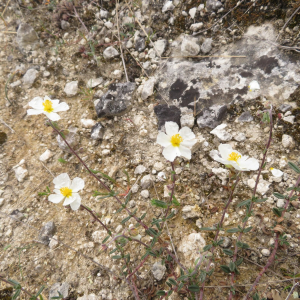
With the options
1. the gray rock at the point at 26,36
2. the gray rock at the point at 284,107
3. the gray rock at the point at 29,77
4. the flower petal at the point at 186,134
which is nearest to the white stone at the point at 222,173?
the flower petal at the point at 186,134

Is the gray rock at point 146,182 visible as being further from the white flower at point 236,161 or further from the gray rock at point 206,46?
the gray rock at point 206,46

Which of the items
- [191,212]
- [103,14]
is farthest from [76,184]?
[103,14]

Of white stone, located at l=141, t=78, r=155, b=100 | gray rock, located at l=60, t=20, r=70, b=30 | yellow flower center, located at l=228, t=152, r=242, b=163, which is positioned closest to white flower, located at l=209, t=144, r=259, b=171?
yellow flower center, located at l=228, t=152, r=242, b=163

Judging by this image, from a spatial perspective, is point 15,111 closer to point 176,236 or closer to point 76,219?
point 76,219

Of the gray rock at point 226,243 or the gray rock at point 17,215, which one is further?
the gray rock at point 17,215

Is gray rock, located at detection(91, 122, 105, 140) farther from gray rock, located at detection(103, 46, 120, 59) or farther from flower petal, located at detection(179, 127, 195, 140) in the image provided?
flower petal, located at detection(179, 127, 195, 140)

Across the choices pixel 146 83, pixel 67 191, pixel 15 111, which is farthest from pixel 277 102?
pixel 15 111

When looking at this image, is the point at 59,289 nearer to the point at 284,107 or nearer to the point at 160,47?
the point at 284,107
